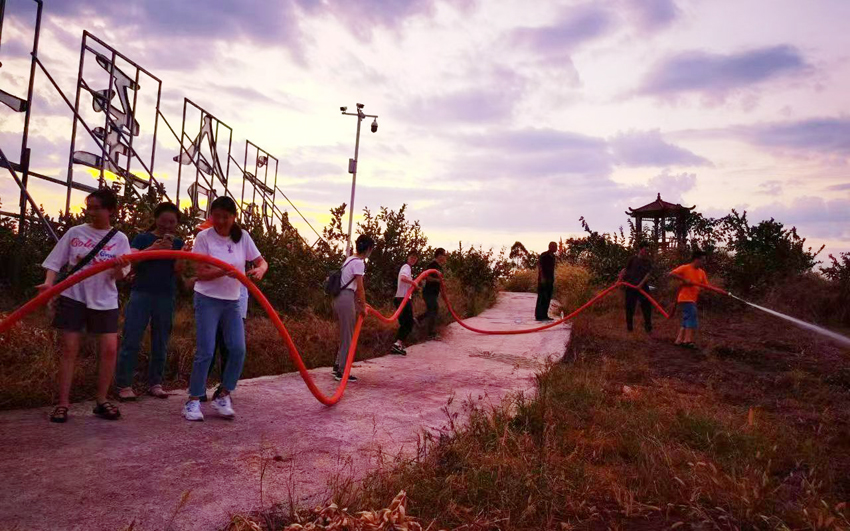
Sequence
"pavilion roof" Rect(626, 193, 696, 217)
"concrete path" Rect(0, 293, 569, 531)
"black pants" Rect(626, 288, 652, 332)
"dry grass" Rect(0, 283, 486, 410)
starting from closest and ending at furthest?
1. "concrete path" Rect(0, 293, 569, 531)
2. "dry grass" Rect(0, 283, 486, 410)
3. "black pants" Rect(626, 288, 652, 332)
4. "pavilion roof" Rect(626, 193, 696, 217)

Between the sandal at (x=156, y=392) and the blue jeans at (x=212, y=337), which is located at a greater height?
the blue jeans at (x=212, y=337)

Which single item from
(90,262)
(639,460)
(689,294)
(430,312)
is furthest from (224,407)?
(689,294)

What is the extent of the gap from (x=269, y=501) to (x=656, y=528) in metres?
2.09

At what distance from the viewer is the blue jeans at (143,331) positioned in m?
5.05

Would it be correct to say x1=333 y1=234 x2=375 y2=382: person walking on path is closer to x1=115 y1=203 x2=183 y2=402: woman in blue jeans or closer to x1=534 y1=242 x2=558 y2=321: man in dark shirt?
x1=115 y1=203 x2=183 y2=402: woman in blue jeans

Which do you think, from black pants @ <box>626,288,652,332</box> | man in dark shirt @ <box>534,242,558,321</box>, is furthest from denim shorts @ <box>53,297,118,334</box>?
black pants @ <box>626,288,652,332</box>

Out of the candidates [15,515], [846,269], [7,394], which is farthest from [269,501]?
[846,269]

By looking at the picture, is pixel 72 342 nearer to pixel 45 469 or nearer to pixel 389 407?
pixel 45 469

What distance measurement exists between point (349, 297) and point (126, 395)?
2337 mm

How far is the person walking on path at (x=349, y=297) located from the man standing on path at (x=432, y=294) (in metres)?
3.23

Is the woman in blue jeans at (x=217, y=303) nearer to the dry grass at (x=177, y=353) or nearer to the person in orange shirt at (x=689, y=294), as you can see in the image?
the dry grass at (x=177, y=353)

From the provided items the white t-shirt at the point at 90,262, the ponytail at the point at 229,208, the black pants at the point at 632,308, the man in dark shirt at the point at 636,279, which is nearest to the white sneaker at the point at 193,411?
the white t-shirt at the point at 90,262

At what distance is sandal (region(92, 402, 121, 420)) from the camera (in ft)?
14.4

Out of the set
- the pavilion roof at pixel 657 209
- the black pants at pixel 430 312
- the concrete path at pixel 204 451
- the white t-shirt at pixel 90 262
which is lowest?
the concrete path at pixel 204 451
